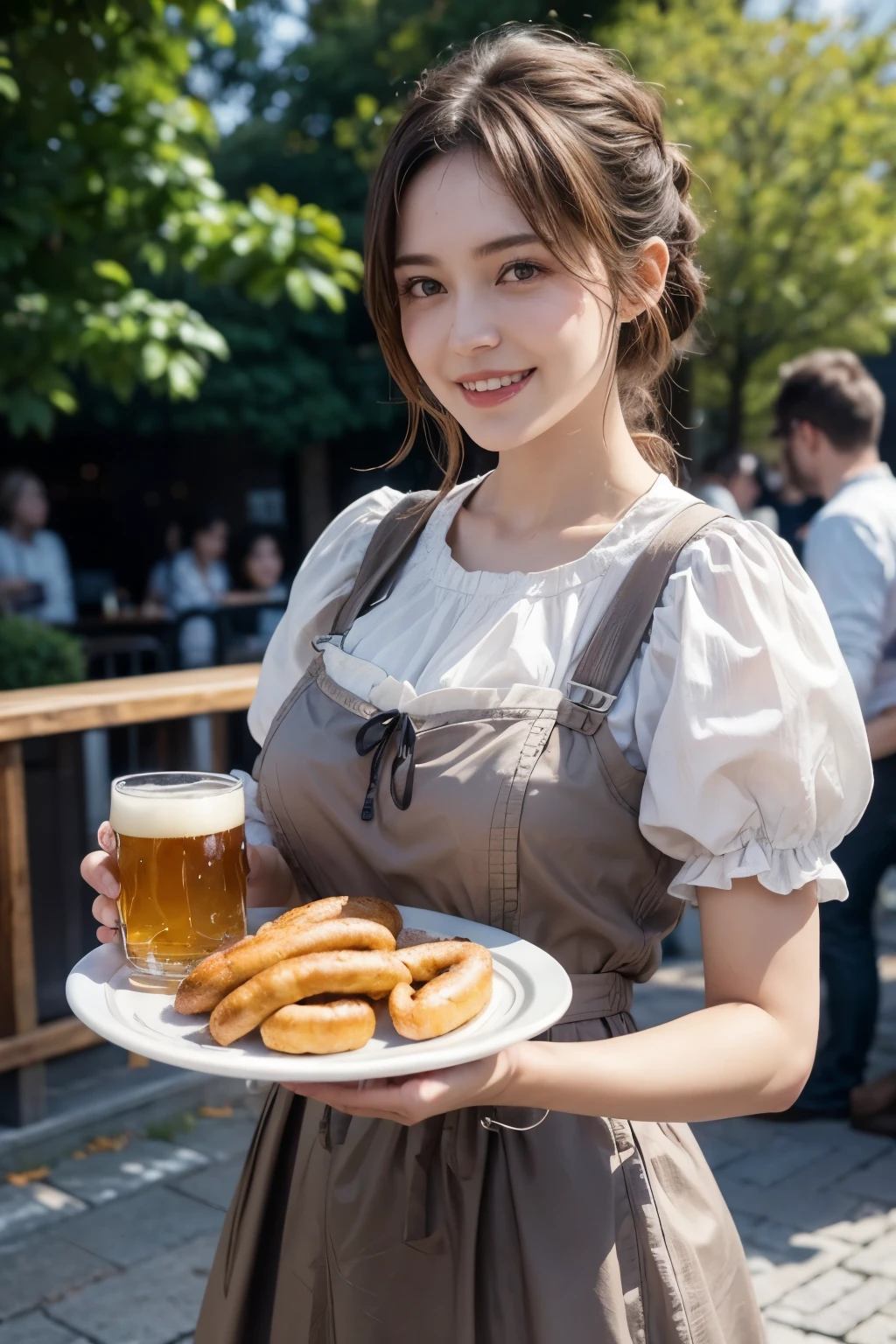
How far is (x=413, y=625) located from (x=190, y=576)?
28.5 ft

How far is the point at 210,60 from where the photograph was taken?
1534cm

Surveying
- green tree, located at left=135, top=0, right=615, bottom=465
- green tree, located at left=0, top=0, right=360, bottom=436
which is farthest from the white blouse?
green tree, located at left=135, top=0, right=615, bottom=465

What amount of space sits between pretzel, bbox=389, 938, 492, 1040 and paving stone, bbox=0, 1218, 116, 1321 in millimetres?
2350

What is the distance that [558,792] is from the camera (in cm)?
141

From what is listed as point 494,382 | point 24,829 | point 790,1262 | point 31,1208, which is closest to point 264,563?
point 24,829

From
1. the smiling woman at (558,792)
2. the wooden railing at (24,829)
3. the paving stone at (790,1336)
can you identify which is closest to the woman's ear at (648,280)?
the smiling woman at (558,792)

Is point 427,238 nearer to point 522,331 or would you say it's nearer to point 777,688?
point 522,331

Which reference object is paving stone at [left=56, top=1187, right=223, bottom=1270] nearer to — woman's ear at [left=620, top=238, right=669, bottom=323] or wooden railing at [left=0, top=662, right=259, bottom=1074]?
wooden railing at [left=0, top=662, right=259, bottom=1074]

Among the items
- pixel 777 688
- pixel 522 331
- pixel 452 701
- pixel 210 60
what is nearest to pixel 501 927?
pixel 452 701

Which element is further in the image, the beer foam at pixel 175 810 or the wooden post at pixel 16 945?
the wooden post at pixel 16 945

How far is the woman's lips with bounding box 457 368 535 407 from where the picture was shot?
1.54m

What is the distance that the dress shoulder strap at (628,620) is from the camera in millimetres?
1458

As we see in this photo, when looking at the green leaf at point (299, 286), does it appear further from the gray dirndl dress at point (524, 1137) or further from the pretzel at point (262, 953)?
the pretzel at point (262, 953)

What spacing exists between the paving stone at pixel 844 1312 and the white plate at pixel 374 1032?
217cm
